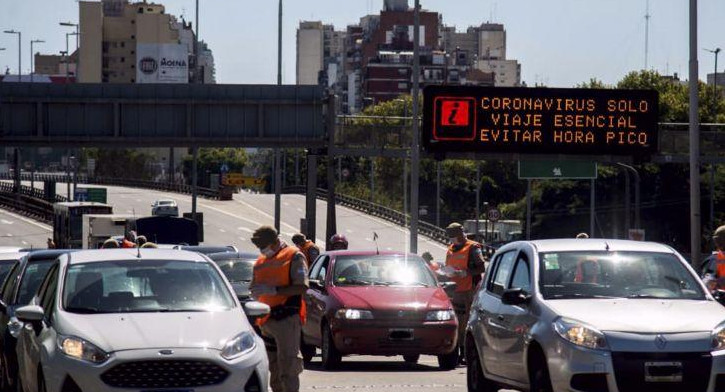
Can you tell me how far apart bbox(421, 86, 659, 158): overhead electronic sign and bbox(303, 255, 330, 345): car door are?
2285 cm

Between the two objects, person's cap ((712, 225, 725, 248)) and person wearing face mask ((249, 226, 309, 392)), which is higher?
person's cap ((712, 225, 725, 248))

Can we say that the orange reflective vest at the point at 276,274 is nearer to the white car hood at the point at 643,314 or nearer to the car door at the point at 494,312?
the car door at the point at 494,312

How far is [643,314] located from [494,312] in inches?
88.1

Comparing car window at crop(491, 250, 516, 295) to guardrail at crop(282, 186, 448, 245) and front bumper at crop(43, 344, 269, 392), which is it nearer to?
front bumper at crop(43, 344, 269, 392)

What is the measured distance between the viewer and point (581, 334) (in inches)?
481

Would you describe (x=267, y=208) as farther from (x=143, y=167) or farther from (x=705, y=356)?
(x=705, y=356)

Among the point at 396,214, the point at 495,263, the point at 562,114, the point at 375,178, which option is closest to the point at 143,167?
the point at 375,178

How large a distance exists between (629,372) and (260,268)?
12.8ft

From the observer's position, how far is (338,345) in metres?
19.6

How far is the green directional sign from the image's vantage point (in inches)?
2263

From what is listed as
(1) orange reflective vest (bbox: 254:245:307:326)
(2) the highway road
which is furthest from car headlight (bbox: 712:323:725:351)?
(2) the highway road

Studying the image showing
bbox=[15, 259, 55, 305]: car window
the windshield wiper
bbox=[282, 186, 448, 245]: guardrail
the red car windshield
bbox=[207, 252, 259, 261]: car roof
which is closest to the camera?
the windshield wiper

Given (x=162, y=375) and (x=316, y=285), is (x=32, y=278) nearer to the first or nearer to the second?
(x=316, y=285)

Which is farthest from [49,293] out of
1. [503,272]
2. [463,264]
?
[463,264]
